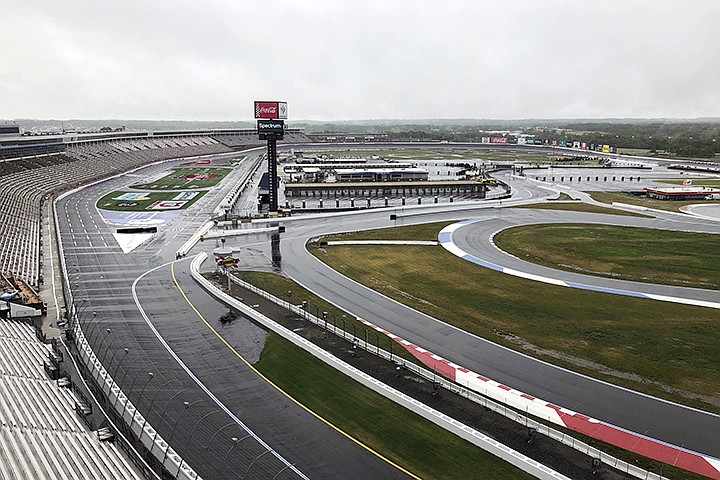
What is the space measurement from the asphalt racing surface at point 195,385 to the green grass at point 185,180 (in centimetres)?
6342

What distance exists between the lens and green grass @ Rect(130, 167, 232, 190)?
113 meters

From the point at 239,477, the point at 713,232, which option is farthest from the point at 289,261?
the point at 713,232

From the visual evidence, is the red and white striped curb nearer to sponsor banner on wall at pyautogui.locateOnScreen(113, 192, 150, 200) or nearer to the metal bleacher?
the metal bleacher

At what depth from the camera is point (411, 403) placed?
2522cm

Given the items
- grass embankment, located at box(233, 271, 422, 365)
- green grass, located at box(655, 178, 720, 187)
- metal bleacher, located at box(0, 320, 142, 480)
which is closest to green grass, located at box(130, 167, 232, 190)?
grass embankment, located at box(233, 271, 422, 365)

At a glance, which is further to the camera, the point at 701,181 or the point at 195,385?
the point at 701,181

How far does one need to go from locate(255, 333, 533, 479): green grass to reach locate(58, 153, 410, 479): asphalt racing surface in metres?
0.81

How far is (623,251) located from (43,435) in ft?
182

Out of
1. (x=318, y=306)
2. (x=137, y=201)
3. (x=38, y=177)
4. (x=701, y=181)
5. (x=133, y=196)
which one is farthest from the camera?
(x=701, y=181)

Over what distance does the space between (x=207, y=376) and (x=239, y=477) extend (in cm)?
934

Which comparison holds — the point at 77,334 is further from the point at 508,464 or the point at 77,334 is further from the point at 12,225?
the point at 12,225

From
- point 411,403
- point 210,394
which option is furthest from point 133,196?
point 411,403

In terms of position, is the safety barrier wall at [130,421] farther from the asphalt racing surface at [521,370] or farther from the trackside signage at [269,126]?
the trackside signage at [269,126]

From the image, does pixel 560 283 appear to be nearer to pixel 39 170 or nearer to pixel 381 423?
pixel 381 423
